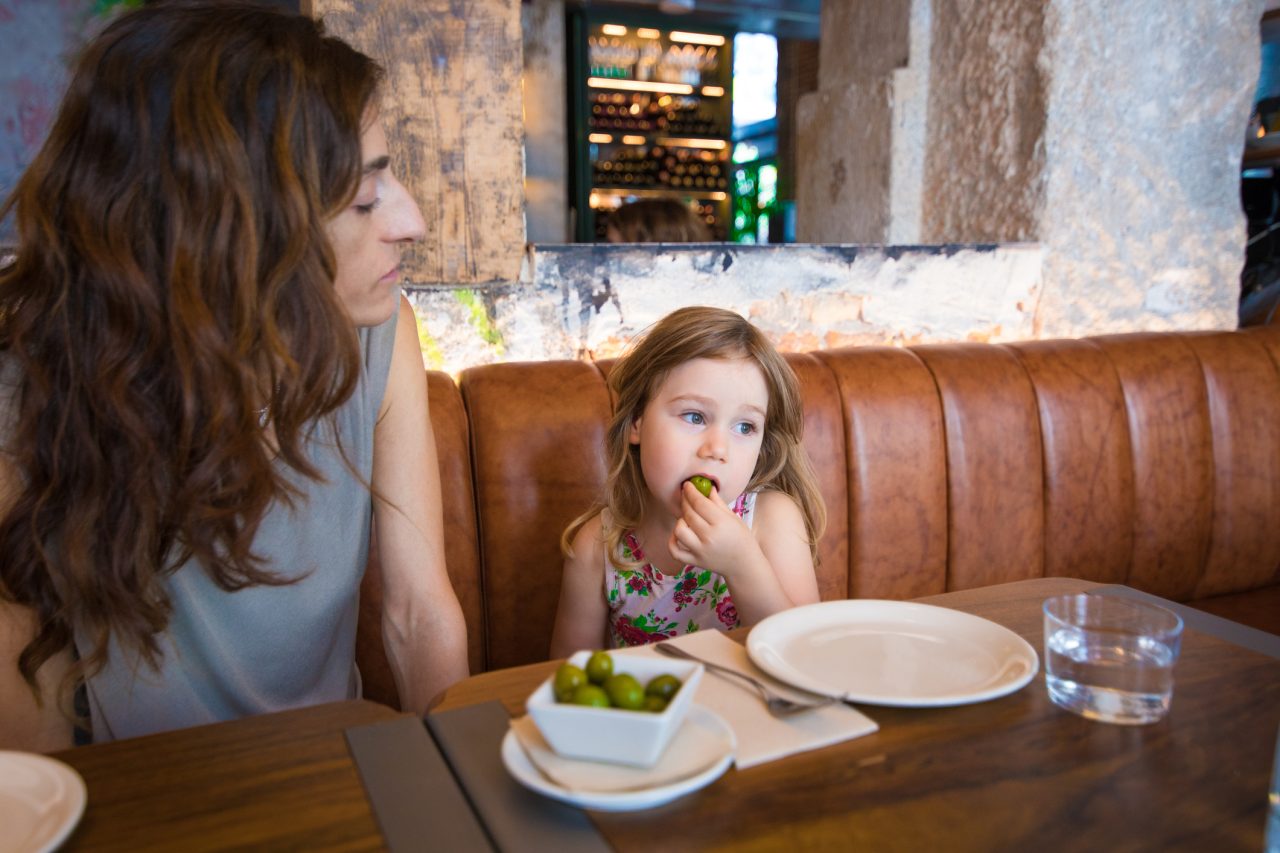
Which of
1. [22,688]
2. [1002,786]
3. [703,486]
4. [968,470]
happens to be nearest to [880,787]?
[1002,786]

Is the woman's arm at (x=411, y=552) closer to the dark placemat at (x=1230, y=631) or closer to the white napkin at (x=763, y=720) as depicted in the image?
the white napkin at (x=763, y=720)

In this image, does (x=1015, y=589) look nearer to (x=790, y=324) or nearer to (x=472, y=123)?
(x=790, y=324)

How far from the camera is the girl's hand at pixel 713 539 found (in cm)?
134

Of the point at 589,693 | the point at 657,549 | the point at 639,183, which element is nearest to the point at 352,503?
the point at 657,549

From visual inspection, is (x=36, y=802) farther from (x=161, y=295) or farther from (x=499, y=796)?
(x=161, y=295)

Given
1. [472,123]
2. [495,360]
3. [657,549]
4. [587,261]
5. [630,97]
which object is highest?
[630,97]

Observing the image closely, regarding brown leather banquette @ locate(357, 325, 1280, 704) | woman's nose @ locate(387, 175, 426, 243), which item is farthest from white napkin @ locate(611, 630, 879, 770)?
brown leather banquette @ locate(357, 325, 1280, 704)

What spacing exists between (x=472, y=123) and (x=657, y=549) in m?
1.06

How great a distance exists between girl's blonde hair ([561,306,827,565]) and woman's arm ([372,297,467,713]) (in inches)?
11.9

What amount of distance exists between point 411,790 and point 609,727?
19 cm

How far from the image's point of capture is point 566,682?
30.4 inches

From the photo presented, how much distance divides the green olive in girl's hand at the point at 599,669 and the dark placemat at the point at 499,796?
0.11 m

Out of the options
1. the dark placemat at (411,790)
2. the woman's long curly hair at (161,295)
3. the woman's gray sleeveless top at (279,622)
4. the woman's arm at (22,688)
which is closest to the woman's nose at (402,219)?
the woman's long curly hair at (161,295)

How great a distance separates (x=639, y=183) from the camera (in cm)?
700
